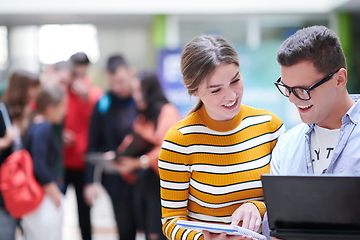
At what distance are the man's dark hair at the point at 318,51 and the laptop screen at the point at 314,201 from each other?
43cm

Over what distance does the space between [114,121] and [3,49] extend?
5.91 metres

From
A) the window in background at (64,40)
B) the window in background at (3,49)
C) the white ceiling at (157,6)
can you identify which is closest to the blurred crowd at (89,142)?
the white ceiling at (157,6)

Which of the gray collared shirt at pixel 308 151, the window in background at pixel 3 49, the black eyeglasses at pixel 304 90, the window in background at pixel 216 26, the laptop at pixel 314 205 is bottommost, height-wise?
the laptop at pixel 314 205

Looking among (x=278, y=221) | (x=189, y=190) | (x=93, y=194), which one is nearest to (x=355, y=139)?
(x=278, y=221)

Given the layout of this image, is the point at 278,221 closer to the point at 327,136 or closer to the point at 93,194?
the point at 327,136

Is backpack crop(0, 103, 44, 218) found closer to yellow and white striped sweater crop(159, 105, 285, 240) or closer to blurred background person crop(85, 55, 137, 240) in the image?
blurred background person crop(85, 55, 137, 240)

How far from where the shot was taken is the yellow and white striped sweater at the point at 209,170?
1.84 metres

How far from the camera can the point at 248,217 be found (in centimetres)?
171

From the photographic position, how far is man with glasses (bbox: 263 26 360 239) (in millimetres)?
1566

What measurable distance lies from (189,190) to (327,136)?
0.60 meters

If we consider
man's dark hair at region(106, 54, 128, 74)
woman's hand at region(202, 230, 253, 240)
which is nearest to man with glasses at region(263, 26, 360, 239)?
woman's hand at region(202, 230, 253, 240)

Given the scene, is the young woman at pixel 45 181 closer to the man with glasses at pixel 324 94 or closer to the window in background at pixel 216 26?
the man with glasses at pixel 324 94

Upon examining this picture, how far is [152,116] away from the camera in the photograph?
3.84m

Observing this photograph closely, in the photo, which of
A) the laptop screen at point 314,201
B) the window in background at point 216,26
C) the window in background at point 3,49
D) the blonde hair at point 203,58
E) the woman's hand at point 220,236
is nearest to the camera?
the laptop screen at point 314,201
